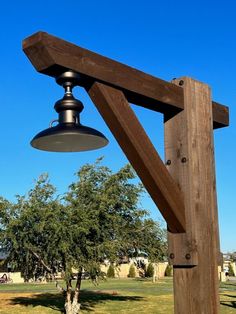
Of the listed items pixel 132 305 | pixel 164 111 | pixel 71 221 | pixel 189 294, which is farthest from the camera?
pixel 132 305

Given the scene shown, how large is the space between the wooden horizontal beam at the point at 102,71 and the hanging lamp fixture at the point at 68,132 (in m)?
0.15

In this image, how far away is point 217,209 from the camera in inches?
138

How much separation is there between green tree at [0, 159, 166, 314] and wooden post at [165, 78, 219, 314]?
16500 millimetres

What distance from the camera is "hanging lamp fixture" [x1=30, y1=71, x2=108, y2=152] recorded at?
10.1 ft

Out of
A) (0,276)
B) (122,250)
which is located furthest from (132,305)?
(0,276)

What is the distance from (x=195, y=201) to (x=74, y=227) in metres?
17.1

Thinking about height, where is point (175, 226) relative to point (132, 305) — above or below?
above

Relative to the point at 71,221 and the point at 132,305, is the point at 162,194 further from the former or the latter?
the point at 132,305

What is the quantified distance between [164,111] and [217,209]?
30.7 inches

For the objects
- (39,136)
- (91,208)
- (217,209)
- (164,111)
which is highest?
(91,208)

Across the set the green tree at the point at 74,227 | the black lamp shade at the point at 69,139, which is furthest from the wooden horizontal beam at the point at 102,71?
the green tree at the point at 74,227

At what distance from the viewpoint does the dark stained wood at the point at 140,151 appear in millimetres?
2961

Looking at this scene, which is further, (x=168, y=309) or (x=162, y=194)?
(x=168, y=309)

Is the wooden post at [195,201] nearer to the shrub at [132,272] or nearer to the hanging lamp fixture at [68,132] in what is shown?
the hanging lamp fixture at [68,132]
